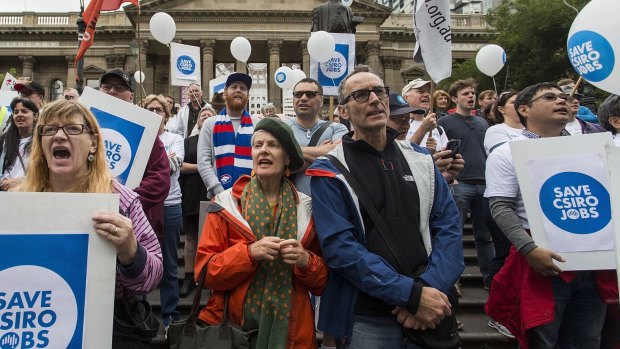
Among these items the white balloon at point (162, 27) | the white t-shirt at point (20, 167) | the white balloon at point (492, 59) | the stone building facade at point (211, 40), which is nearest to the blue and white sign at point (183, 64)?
the white balloon at point (162, 27)

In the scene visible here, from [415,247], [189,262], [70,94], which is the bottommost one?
[189,262]

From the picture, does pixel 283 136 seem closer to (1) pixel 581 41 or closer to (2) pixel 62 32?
(1) pixel 581 41

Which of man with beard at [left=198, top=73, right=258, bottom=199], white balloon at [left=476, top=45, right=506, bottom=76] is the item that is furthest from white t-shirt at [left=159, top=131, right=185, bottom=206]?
white balloon at [left=476, top=45, right=506, bottom=76]

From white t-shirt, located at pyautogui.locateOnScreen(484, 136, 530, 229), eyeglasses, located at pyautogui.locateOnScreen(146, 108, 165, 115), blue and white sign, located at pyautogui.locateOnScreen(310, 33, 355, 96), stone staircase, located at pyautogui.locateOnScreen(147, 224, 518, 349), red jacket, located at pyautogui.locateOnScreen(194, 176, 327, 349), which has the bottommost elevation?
stone staircase, located at pyautogui.locateOnScreen(147, 224, 518, 349)

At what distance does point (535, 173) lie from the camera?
9.78ft

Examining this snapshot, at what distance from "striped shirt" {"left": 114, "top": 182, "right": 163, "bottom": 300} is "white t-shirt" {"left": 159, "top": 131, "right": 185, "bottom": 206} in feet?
8.31

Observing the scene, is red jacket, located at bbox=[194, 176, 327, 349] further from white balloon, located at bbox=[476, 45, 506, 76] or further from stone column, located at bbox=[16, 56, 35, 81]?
stone column, located at bbox=[16, 56, 35, 81]

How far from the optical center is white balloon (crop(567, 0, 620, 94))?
129 inches

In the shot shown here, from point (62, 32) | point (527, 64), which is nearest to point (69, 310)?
point (527, 64)

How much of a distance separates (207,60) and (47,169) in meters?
43.3

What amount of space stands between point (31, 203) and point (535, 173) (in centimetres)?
265

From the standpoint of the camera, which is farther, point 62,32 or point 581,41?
point 62,32

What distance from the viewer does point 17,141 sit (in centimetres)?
424

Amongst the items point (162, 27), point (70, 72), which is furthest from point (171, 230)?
point (70, 72)
